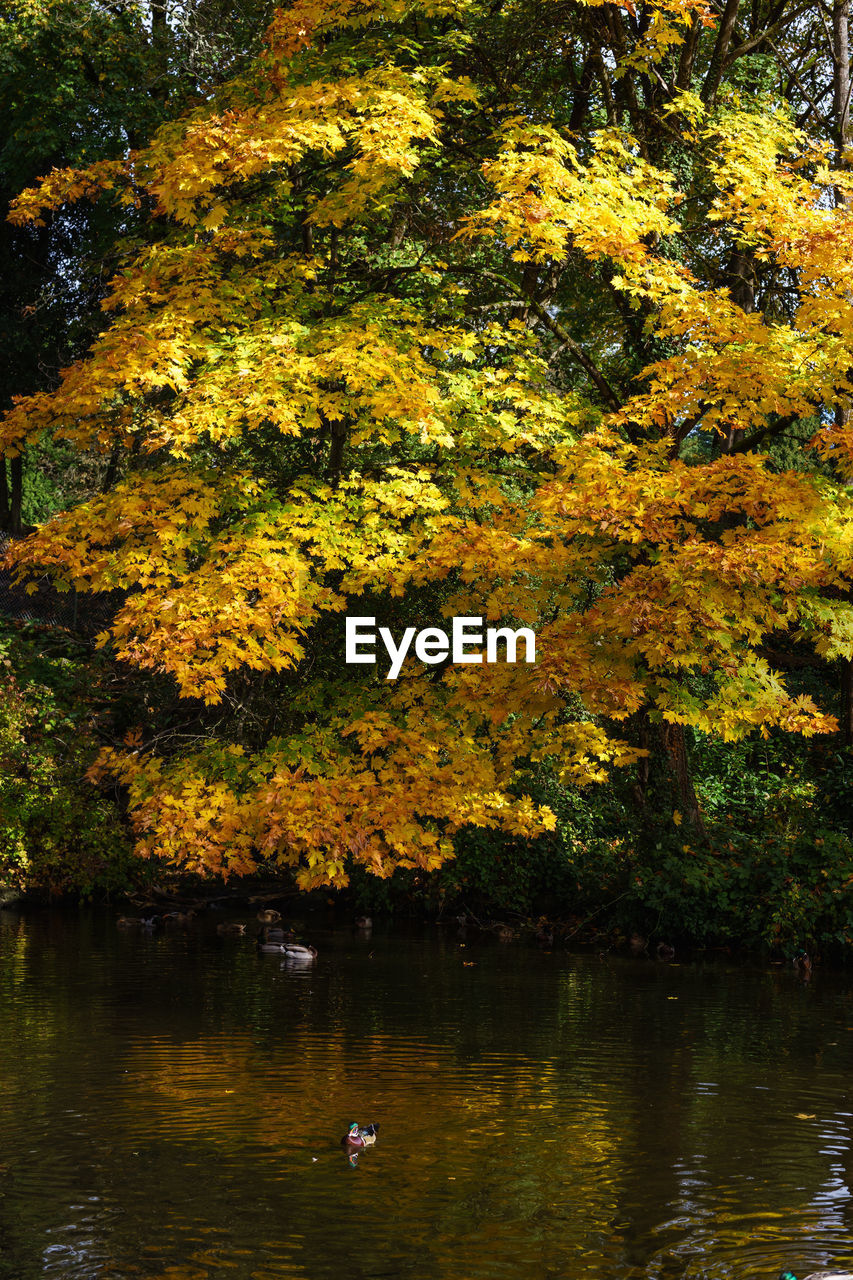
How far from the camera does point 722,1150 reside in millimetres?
8750

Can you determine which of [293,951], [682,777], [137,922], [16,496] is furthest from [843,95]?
[16,496]

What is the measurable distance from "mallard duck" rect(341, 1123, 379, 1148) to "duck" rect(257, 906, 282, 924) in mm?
12037

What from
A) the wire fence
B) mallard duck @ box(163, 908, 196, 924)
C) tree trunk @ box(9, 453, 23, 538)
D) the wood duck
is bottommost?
mallard duck @ box(163, 908, 196, 924)

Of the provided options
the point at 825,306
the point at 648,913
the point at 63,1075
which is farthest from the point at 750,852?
the point at 63,1075

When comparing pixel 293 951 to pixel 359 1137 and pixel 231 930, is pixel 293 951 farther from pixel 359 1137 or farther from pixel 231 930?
pixel 359 1137

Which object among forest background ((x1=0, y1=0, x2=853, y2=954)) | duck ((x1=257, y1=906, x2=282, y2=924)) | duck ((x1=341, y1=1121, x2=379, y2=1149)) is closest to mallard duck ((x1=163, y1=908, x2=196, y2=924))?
forest background ((x1=0, y1=0, x2=853, y2=954))

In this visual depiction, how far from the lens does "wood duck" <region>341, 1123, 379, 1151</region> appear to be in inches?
325

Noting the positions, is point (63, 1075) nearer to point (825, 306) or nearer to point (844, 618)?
point (844, 618)

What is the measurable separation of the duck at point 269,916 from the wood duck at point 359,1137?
12.0 meters

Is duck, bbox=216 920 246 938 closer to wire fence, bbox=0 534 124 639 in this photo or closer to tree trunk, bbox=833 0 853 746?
wire fence, bbox=0 534 124 639

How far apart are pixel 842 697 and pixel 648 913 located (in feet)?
12.6

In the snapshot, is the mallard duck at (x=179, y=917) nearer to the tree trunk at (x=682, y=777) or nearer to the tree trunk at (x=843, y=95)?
the tree trunk at (x=682, y=777)

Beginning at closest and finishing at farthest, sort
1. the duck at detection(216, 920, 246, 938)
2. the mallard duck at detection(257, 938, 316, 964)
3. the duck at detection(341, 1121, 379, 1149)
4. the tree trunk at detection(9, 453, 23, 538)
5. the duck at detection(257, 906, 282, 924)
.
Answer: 1. the duck at detection(341, 1121, 379, 1149)
2. the mallard duck at detection(257, 938, 316, 964)
3. the duck at detection(216, 920, 246, 938)
4. the duck at detection(257, 906, 282, 924)
5. the tree trunk at detection(9, 453, 23, 538)

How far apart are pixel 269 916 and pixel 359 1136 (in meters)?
12.5
